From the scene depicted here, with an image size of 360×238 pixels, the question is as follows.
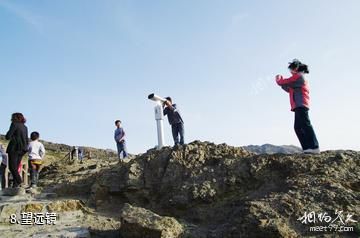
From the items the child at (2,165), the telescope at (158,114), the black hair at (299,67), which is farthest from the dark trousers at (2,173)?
the black hair at (299,67)

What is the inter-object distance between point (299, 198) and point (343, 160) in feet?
5.10

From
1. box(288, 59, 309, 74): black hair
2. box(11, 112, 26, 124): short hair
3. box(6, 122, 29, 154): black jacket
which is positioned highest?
box(288, 59, 309, 74): black hair

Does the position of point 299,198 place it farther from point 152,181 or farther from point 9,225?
point 9,225

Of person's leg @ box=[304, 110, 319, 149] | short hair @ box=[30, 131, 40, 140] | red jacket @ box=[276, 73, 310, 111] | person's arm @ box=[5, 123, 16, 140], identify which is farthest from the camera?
short hair @ box=[30, 131, 40, 140]

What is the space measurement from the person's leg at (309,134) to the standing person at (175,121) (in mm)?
4654

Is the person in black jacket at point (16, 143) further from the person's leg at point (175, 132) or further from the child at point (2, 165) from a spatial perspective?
the person's leg at point (175, 132)

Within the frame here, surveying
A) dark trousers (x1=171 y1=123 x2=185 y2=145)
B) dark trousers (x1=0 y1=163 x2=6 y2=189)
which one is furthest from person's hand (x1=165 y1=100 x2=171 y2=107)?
dark trousers (x1=0 y1=163 x2=6 y2=189)

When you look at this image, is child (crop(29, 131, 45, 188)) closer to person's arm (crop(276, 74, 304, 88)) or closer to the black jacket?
the black jacket

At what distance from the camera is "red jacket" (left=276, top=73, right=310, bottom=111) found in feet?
25.7

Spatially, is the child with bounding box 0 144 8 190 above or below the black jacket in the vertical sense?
below

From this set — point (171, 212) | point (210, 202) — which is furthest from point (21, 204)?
point (210, 202)

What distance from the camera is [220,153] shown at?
8.52 m

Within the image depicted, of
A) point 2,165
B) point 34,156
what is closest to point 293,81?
point 34,156

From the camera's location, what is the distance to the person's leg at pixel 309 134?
25.3 ft
